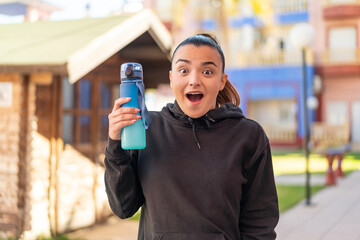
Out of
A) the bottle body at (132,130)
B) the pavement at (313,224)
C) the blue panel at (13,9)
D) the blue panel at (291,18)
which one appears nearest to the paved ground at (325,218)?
the pavement at (313,224)

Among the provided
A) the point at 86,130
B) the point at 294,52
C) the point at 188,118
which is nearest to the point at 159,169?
the point at 188,118

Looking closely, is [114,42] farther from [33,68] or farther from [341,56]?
[341,56]

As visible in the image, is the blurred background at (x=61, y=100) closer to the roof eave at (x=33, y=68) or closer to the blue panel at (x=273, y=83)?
the roof eave at (x=33, y=68)

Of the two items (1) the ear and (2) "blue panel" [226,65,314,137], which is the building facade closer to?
(2) "blue panel" [226,65,314,137]

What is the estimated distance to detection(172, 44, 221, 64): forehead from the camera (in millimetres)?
1931

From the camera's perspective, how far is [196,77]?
1.89 metres

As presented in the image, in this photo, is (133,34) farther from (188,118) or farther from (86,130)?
(188,118)

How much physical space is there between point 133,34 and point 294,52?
20.9 m

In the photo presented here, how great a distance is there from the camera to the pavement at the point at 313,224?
236 inches

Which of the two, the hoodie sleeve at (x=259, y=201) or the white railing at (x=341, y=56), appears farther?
the white railing at (x=341, y=56)

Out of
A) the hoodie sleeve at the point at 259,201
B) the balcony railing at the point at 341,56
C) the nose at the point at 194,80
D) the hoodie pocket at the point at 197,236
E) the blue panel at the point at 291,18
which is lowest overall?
the hoodie pocket at the point at 197,236

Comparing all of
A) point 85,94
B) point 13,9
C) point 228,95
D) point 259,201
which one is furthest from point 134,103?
point 13,9

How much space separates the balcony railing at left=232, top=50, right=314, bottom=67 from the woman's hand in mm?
24256

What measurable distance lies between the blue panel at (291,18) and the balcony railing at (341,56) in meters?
2.50
